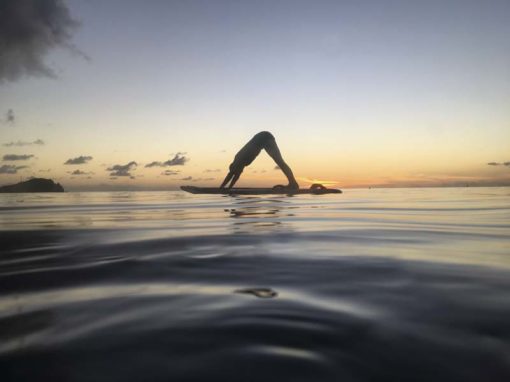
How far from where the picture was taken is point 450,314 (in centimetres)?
240

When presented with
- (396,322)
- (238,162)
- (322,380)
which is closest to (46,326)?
(322,380)

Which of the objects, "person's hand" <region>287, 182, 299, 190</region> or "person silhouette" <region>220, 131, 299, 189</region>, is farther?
"person silhouette" <region>220, 131, 299, 189</region>

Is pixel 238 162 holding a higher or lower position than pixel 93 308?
higher

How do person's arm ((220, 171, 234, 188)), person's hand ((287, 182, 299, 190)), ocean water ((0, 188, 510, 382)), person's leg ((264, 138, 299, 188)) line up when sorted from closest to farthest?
ocean water ((0, 188, 510, 382)) → person's hand ((287, 182, 299, 190)) → person's leg ((264, 138, 299, 188)) → person's arm ((220, 171, 234, 188))

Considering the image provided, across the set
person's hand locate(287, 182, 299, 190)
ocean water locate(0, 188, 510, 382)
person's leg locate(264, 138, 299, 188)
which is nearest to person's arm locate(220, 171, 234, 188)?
person's leg locate(264, 138, 299, 188)

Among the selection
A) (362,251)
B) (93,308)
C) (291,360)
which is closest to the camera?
(291,360)

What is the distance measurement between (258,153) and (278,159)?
319cm

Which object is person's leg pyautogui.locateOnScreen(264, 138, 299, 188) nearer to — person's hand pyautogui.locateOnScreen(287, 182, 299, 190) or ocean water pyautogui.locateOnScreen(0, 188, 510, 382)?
A: person's hand pyautogui.locateOnScreen(287, 182, 299, 190)

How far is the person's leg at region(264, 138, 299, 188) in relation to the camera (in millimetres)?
51156

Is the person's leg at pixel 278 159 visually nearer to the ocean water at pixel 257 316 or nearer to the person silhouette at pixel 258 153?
the person silhouette at pixel 258 153

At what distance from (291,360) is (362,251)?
3788mm

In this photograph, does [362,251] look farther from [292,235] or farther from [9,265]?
[9,265]

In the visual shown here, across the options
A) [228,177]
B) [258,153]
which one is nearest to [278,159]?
[258,153]

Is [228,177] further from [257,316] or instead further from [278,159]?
[257,316]
